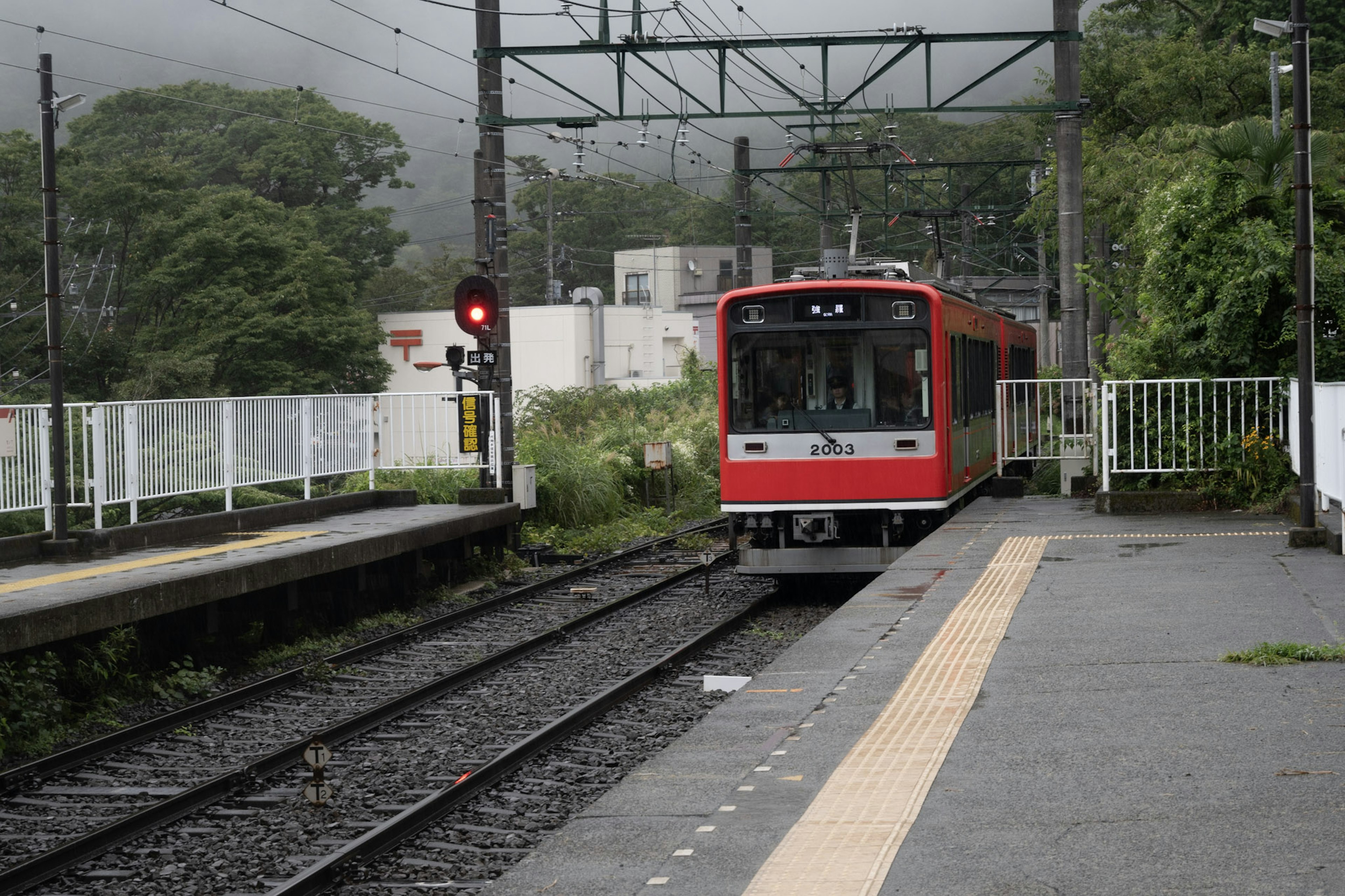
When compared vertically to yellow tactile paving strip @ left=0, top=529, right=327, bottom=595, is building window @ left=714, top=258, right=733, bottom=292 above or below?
above

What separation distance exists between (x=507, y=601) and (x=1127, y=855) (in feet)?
35.1

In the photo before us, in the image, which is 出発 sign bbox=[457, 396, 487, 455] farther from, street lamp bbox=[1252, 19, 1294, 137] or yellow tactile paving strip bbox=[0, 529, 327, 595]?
street lamp bbox=[1252, 19, 1294, 137]

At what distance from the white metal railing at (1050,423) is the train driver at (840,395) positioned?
2.89m

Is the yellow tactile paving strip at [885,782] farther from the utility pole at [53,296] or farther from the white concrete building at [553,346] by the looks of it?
the white concrete building at [553,346]

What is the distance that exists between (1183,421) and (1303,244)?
132 inches

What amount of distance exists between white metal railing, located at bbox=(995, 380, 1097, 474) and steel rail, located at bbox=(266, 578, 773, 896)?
25.1 feet

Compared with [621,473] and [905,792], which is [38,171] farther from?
[905,792]

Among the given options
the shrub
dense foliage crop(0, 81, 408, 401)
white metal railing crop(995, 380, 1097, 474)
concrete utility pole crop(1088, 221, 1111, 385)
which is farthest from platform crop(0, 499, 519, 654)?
dense foliage crop(0, 81, 408, 401)

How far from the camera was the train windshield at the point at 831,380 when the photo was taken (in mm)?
13953

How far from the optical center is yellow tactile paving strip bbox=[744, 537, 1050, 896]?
176 inches

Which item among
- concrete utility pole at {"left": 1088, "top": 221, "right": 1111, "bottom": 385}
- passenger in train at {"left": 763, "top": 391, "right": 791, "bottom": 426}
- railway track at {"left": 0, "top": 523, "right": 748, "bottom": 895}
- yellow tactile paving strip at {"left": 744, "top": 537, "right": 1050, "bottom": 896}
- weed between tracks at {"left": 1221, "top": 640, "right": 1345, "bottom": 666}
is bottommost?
railway track at {"left": 0, "top": 523, "right": 748, "bottom": 895}

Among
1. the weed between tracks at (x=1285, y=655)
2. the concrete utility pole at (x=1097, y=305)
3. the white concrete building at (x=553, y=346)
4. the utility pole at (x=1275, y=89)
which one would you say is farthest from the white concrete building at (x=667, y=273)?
the weed between tracks at (x=1285, y=655)

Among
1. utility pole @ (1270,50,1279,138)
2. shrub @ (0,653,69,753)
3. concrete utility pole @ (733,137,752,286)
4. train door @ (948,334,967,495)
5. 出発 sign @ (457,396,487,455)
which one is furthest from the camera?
concrete utility pole @ (733,137,752,286)

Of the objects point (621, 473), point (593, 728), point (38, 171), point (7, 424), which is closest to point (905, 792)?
point (593, 728)
